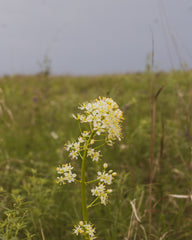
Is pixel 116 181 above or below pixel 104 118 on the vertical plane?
Answer: below

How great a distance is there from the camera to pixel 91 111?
1481 mm

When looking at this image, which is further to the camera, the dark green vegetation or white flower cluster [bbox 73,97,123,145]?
the dark green vegetation

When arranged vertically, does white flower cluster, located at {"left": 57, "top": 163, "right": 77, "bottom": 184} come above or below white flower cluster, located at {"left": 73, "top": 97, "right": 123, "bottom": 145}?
below

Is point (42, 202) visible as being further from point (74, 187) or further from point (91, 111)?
point (91, 111)

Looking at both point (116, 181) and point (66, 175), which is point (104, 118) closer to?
point (66, 175)

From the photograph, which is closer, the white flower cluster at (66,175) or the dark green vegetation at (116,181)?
the white flower cluster at (66,175)

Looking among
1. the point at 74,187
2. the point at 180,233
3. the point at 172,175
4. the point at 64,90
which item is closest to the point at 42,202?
the point at 74,187

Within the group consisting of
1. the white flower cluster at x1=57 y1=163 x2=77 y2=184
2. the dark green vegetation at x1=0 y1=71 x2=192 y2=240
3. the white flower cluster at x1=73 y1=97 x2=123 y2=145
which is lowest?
the dark green vegetation at x1=0 y1=71 x2=192 y2=240

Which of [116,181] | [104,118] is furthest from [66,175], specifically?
[116,181]

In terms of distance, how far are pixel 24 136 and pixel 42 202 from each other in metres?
2.63

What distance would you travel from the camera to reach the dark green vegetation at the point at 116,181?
7.07ft

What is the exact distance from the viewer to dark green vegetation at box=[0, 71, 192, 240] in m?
2.15

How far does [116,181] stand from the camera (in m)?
2.10

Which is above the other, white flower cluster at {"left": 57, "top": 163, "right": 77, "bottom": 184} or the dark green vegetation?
white flower cluster at {"left": 57, "top": 163, "right": 77, "bottom": 184}
